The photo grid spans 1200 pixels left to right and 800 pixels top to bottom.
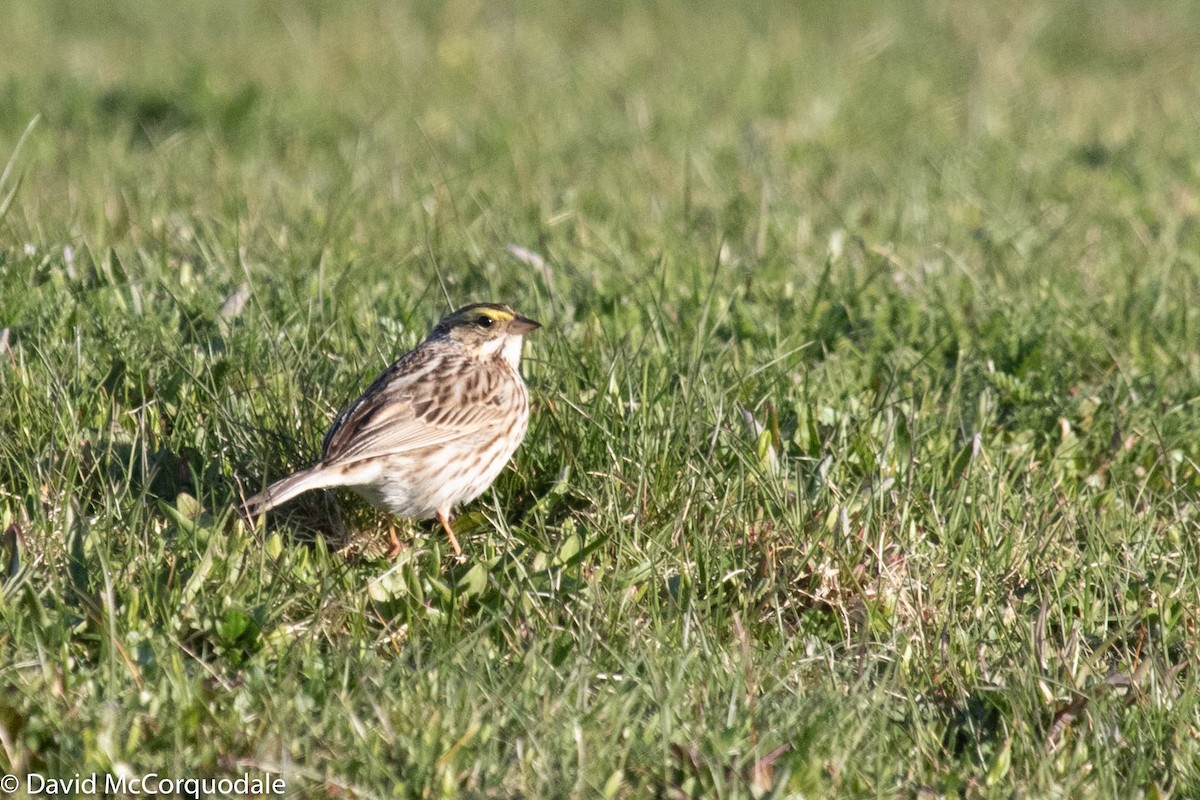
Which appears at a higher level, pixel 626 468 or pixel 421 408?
pixel 421 408

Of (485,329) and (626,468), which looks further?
(485,329)

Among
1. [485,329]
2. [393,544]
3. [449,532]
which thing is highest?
[485,329]

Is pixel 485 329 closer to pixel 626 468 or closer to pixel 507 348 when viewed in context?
pixel 507 348

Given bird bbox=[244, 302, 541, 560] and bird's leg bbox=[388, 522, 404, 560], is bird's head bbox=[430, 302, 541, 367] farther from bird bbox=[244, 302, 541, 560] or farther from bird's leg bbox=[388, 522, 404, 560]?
bird's leg bbox=[388, 522, 404, 560]

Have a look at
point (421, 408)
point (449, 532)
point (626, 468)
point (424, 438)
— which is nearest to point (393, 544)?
point (449, 532)

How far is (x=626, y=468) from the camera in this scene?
5.12 m

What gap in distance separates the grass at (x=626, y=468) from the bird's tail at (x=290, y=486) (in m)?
0.13

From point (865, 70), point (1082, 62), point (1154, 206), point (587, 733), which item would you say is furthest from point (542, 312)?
point (1082, 62)

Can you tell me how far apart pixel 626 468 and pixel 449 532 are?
2.08 feet

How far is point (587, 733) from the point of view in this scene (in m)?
3.83

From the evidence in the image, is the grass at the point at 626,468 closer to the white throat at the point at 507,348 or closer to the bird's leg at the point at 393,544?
the bird's leg at the point at 393,544

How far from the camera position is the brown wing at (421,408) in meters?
4.96

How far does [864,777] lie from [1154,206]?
5932mm

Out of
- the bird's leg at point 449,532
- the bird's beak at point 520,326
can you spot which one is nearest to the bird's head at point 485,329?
the bird's beak at point 520,326
